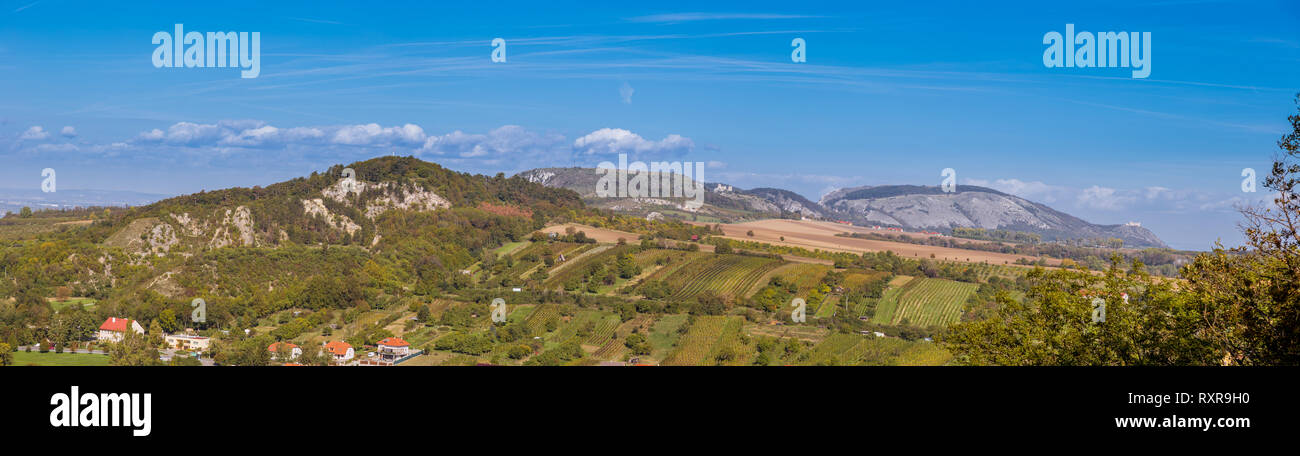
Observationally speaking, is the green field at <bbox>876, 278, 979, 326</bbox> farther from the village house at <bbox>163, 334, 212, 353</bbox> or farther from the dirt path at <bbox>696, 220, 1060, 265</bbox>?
the village house at <bbox>163, 334, 212, 353</bbox>

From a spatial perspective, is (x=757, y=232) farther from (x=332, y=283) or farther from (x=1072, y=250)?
(x=332, y=283)

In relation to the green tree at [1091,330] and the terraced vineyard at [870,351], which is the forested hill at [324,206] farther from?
the green tree at [1091,330]

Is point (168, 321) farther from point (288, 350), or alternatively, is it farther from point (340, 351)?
point (340, 351)

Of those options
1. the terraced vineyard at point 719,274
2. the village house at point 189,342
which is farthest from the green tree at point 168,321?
the terraced vineyard at point 719,274

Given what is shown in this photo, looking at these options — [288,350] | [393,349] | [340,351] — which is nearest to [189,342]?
[288,350]

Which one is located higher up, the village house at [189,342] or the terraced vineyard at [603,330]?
the terraced vineyard at [603,330]
